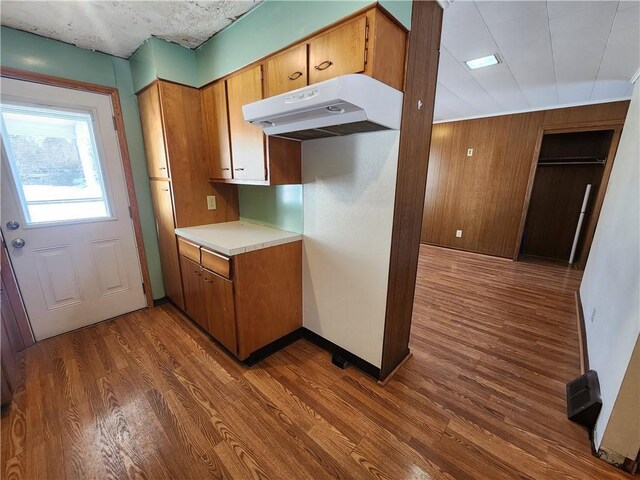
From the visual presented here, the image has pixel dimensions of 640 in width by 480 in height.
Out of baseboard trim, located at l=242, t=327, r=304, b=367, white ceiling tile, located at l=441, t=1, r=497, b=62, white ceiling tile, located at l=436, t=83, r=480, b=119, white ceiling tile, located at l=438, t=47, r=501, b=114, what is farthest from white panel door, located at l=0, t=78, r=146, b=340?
white ceiling tile, located at l=436, t=83, r=480, b=119

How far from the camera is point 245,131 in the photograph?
6.49 ft

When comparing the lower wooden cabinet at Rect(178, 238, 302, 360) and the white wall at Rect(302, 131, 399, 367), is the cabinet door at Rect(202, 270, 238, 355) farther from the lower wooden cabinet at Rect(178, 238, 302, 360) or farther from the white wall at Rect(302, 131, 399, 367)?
the white wall at Rect(302, 131, 399, 367)

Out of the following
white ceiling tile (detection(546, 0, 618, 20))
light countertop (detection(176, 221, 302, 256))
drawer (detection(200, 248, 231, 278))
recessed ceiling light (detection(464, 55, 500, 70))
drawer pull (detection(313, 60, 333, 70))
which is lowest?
drawer (detection(200, 248, 231, 278))

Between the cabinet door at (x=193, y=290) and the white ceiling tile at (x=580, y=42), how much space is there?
3.34m

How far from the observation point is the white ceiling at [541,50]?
Result: 1.77 metres

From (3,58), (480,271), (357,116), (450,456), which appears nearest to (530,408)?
(450,456)

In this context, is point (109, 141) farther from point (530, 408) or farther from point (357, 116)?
point (530, 408)

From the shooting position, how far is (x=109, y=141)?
7.79ft

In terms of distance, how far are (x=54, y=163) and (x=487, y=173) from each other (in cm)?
569

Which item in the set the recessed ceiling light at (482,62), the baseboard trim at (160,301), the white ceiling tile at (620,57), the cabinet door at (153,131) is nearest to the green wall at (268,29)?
the cabinet door at (153,131)

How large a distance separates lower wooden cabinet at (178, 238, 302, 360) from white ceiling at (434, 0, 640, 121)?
2.16m

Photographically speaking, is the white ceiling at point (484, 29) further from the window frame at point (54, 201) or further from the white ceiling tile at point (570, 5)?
the window frame at point (54, 201)

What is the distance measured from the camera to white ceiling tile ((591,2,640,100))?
1849 mm

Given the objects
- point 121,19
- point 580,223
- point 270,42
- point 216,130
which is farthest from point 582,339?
point 121,19
